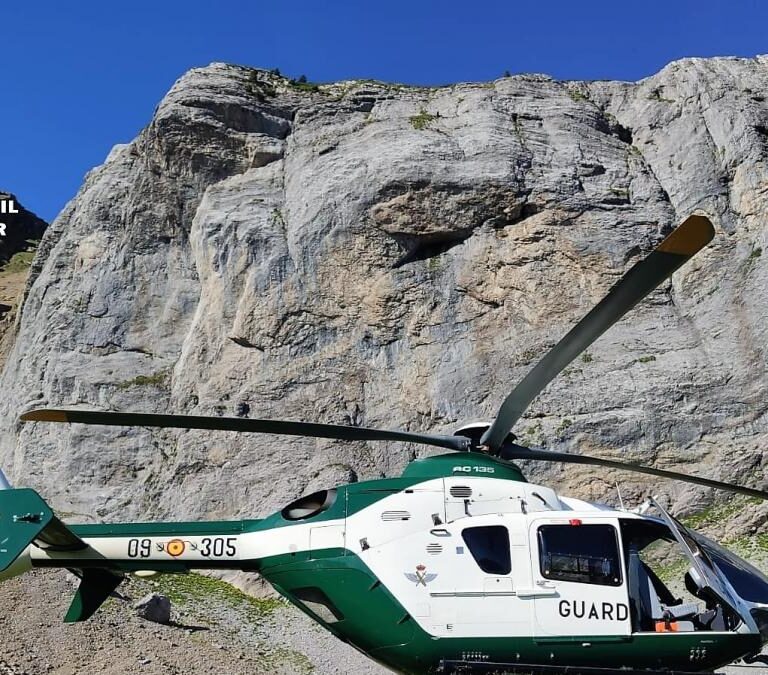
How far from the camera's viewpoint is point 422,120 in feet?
89.2

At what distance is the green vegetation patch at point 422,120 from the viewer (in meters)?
26.7

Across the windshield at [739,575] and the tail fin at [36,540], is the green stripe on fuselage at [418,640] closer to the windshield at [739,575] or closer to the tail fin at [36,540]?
the windshield at [739,575]

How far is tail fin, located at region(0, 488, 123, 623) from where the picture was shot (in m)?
7.97

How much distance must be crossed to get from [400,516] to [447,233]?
1665 centimetres

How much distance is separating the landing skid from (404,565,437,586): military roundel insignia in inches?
30.5

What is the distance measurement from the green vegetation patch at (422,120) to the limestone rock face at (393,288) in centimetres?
11

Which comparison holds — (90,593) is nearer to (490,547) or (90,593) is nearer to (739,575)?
(490,547)

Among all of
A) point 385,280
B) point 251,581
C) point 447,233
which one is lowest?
point 251,581

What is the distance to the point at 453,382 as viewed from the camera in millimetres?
21859

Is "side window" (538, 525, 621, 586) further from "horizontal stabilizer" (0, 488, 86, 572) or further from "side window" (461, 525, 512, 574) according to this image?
"horizontal stabilizer" (0, 488, 86, 572)

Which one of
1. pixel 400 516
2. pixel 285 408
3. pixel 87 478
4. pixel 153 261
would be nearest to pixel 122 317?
pixel 153 261

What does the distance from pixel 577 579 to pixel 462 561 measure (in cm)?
113

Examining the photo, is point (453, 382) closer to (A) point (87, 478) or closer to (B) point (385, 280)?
(B) point (385, 280)

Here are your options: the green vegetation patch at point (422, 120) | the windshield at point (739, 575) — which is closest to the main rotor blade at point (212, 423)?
the windshield at point (739, 575)
